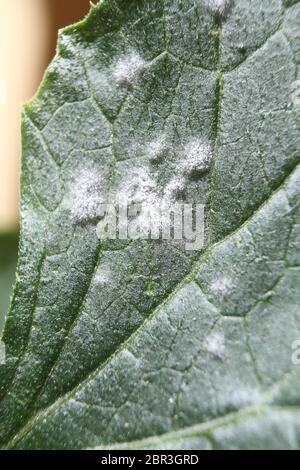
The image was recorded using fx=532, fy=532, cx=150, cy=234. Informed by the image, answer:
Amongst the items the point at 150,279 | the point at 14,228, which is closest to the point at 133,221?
the point at 150,279

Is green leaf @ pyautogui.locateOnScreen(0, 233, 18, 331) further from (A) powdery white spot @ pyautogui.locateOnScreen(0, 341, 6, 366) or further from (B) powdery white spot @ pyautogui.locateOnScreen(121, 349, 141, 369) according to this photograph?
(B) powdery white spot @ pyautogui.locateOnScreen(121, 349, 141, 369)

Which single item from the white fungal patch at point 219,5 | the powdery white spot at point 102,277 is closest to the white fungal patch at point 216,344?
the powdery white spot at point 102,277

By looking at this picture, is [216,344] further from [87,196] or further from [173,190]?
[87,196]

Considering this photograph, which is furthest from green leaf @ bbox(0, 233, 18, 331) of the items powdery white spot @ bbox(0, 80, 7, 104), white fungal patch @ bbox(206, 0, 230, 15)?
white fungal patch @ bbox(206, 0, 230, 15)

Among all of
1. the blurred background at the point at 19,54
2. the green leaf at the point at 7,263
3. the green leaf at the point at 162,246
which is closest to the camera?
the green leaf at the point at 162,246

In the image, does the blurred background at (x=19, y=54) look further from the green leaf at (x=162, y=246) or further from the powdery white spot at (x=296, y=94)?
the powdery white spot at (x=296, y=94)

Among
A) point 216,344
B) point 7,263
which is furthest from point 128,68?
point 7,263
